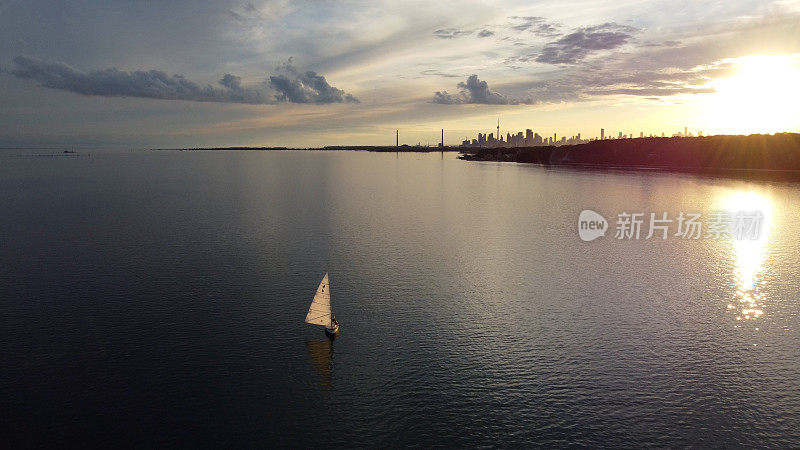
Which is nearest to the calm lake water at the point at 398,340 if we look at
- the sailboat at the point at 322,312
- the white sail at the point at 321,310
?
the sailboat at the point at 322,312

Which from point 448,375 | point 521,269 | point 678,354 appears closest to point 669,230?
point 521,269

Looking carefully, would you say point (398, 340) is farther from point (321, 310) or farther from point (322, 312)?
point (321, 310)

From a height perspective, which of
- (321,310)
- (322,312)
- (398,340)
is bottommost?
(398,340)

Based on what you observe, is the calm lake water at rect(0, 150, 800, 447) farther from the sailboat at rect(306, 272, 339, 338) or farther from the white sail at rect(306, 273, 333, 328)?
the white sail at rect(306, 273, 333, 328)

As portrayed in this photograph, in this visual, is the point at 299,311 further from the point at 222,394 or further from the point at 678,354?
the point at 678,354

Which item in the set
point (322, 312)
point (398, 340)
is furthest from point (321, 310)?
point (398, 340)

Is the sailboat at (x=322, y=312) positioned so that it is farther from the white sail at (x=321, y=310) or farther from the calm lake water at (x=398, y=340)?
the calm lake water at (x=398, y=340)
